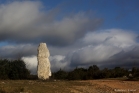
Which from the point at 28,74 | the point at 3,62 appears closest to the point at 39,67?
the point at 28,74

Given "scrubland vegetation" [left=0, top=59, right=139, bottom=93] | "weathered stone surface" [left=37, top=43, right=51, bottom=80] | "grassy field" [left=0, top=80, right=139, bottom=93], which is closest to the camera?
"grassy field" [left=0, top=80, right=139, bottom=93]

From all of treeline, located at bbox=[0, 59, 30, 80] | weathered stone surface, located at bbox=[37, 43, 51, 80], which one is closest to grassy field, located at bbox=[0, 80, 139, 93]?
weathered stone surface, located at bbox=[37, 43, 51, 80]

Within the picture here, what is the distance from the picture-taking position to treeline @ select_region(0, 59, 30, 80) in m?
43.0

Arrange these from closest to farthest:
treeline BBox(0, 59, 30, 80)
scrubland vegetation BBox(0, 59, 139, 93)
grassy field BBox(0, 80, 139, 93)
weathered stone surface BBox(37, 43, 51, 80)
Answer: grassy field BBox(0, 80, 139, 93), scrubland vegetation BBox(0, 59, 139, 93), weathered stone surface BBox(37, 43, 51, 80), treeline BBox(0, 59, 30, 80)

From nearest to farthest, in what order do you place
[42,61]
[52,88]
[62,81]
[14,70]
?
[52,88], [62,81], [42,61], [14,70]

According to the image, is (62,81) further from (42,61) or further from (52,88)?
(52,88)

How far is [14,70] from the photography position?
142ft

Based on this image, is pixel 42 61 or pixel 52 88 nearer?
pixel 52 88

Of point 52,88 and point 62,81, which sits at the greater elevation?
point 62,81

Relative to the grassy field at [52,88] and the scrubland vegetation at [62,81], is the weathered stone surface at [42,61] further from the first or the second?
the grassy field at [52,88]

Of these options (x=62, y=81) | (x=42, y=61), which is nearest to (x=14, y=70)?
(x=42, y=61)

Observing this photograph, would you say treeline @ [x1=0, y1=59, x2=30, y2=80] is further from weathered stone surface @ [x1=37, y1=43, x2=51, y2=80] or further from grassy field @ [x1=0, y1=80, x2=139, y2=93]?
grassy field @ [x1=0, y1=80, x2=139, y2=93]

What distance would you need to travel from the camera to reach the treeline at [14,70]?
141 feet

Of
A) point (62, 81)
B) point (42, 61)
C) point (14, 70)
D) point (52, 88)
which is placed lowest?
point (52, 88)
